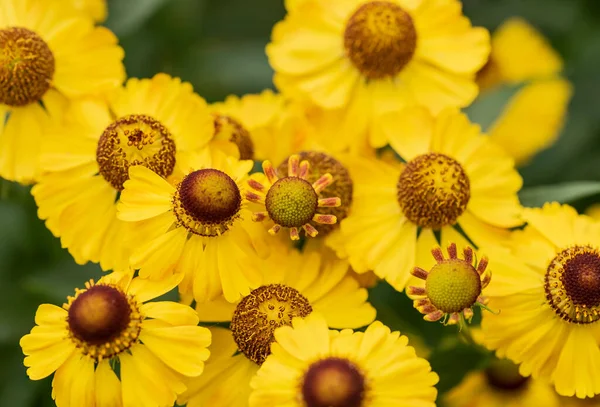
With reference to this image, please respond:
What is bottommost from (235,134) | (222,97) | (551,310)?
(222,97)

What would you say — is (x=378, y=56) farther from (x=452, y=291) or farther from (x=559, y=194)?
(x=452, y=291)

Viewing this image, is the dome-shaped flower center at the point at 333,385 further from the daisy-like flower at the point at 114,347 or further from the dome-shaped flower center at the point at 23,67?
the dome-shaped flower center at the point at 23,67

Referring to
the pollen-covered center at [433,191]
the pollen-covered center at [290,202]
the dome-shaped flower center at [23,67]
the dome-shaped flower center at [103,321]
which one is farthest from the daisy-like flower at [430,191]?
the dome-shaped flower center at [23,67]

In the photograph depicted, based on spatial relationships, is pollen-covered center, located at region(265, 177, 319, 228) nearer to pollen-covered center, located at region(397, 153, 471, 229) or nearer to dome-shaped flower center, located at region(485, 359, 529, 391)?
pollen-covered center, located at region(397, 153, 471, 229)

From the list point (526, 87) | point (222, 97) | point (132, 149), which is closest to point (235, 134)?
point (132, 149)

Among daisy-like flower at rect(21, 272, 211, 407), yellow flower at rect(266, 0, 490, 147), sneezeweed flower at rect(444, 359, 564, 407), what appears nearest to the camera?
daisy-like flower at rect(21, 272, 211, 407)

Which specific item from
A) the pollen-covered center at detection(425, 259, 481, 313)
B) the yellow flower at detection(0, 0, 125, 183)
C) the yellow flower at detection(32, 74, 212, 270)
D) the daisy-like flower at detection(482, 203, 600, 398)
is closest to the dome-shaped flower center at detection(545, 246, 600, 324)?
the daisy-like flower at detection(482, 203, 600, 398)
